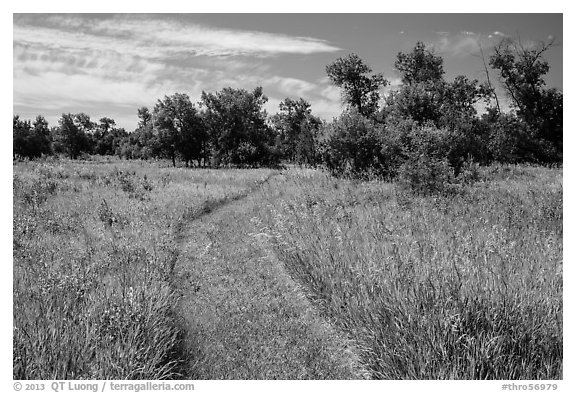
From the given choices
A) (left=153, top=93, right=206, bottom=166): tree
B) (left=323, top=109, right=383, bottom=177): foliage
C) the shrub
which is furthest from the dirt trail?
(left=153, top=93, right=206, bottom=166): tree

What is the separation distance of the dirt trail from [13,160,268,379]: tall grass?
1.01 feet

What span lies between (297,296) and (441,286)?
2.50 metres

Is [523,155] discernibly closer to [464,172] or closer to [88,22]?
[464,172]

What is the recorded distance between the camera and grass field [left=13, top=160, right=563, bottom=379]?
3.91 meters

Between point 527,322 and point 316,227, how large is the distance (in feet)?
15.9

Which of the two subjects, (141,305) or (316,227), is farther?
(316,227)

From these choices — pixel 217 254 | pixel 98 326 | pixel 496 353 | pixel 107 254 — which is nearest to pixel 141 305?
pixel 98 326

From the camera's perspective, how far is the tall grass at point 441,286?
3.91 metres

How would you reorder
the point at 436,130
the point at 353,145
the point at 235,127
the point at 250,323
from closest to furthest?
the point at 250,323 → the point at 436,130 → the point at 353,145 → the point at 235,127

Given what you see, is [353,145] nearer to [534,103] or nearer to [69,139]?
[534,103]

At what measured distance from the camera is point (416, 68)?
80.1ft

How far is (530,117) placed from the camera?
54.6 ft

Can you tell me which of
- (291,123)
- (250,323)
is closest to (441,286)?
(250,323)

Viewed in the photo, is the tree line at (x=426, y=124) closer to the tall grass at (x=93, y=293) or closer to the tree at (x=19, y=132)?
the tree at (x=19, y=132)
